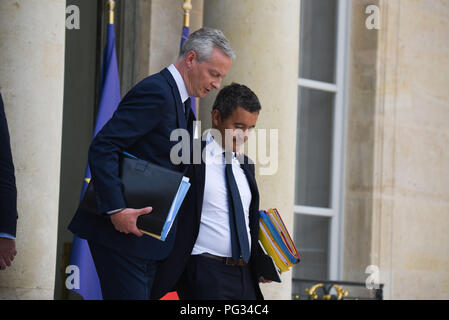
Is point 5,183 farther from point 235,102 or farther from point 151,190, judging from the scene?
point 235,102

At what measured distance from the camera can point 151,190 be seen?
10.9 feet

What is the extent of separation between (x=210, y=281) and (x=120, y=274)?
0.57m

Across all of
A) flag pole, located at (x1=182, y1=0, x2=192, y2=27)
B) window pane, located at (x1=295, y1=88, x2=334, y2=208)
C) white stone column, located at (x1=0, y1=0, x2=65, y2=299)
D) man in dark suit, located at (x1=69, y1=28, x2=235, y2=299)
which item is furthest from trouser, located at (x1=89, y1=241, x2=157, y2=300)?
window pane, located at (x1=295, y1=88, x2=334, y2=208)

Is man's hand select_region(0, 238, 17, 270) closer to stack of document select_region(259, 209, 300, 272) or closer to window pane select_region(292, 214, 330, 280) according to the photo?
stack of document select_region(259, 209, 300, 272)

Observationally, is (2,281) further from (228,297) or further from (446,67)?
(446,67)

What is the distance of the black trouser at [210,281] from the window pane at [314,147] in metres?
4.34

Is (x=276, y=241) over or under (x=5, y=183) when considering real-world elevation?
under

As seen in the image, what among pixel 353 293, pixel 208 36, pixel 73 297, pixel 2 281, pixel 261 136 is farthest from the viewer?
pixel 353 293

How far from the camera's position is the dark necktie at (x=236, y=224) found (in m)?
3.85

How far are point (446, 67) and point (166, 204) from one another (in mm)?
5904

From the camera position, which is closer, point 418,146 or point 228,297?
point 228,297

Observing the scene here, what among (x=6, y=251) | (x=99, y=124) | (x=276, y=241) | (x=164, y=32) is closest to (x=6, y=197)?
(x=6, y=251)

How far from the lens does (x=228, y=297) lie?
3.85m

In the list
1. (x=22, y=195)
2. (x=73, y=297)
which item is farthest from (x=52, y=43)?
(x=73, y=297)
